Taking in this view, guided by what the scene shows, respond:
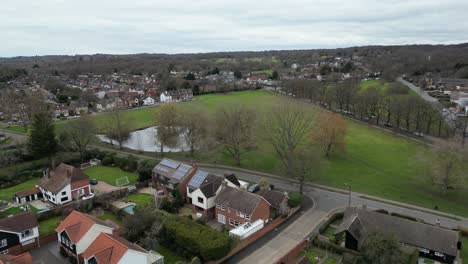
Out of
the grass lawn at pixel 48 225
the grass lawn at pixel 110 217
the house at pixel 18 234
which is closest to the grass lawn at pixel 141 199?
the grass lawn at pixel 110 217

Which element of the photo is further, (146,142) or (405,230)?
(146,142)

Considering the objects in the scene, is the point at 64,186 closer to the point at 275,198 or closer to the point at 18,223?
the point at 18,223

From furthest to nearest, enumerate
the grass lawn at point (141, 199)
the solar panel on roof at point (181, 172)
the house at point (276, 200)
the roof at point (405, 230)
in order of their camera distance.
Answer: the solar panel on roof at point (181, 172) → the grass lawn at point (141, 199) → the house at point (276, 200) → the roof at point (405, 230)

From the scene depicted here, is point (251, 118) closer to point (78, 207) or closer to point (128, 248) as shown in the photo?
point (78, 207)

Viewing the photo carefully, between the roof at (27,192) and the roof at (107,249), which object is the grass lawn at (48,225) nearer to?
the roof at (27,192)

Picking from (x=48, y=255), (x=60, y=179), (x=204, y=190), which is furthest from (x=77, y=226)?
(x=60, y=179)

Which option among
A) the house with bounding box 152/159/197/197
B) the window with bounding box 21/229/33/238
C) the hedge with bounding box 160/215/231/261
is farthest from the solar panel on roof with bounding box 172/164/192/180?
the window with bounding box 21/229/33/238

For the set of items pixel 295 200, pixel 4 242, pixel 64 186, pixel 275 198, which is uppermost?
pixel 64 186
